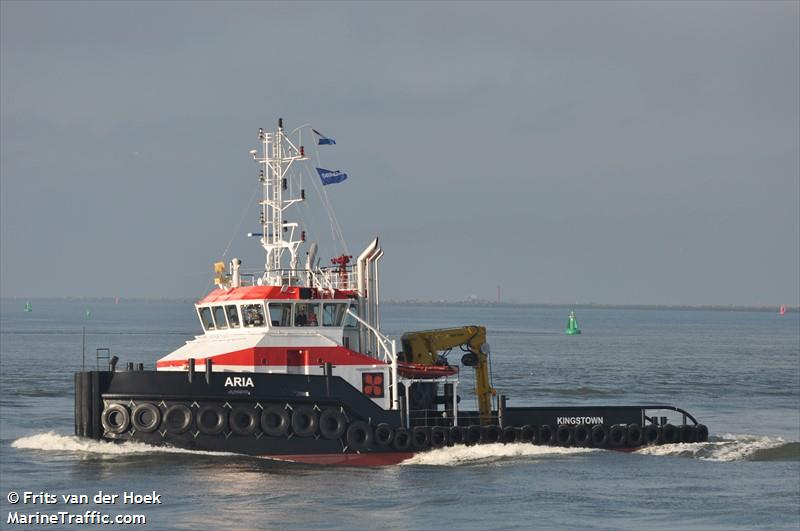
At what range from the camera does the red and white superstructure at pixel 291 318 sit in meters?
24.4

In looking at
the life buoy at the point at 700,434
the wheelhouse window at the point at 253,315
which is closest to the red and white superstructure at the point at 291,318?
the wheelhouse window at the point at 253,315

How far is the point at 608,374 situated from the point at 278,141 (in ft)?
110

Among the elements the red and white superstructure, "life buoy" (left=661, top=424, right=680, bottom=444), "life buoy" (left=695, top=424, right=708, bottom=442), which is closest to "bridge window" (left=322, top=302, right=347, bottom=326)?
the red and white superstructure

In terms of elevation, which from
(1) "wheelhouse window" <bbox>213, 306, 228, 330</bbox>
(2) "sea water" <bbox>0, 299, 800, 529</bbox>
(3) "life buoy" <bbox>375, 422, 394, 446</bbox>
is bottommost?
(2) "sea water" <bbox>0, 299, 800, 529</bbox>

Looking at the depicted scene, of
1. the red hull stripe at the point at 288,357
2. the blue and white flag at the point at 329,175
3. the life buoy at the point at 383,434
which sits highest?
the blue and white flag at the point at 329,175

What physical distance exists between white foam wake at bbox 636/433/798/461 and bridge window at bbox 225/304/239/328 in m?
9.43

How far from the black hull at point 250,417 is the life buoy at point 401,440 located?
0.8 inches

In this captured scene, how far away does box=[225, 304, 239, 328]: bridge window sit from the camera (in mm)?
24906

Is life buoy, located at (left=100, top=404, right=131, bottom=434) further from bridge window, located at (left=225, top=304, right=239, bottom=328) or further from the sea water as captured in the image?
bridge window, located at (left=225, top=304, right=239, bottom=328)

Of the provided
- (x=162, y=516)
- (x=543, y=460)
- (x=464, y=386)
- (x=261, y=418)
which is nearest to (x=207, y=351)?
(x=261, y=418)

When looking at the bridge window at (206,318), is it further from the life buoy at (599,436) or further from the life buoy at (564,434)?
the life buoy at (599,436)

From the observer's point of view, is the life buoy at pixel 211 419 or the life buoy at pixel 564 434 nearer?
the life buoy at pixel 211 419

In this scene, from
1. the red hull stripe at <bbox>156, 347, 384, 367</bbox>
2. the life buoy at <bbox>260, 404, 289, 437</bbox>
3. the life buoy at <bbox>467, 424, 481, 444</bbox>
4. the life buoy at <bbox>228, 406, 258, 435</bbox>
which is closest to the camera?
the life buoy at <bbox>228, 406, 258, 435</bbox>

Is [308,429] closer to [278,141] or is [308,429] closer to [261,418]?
[261,418]
